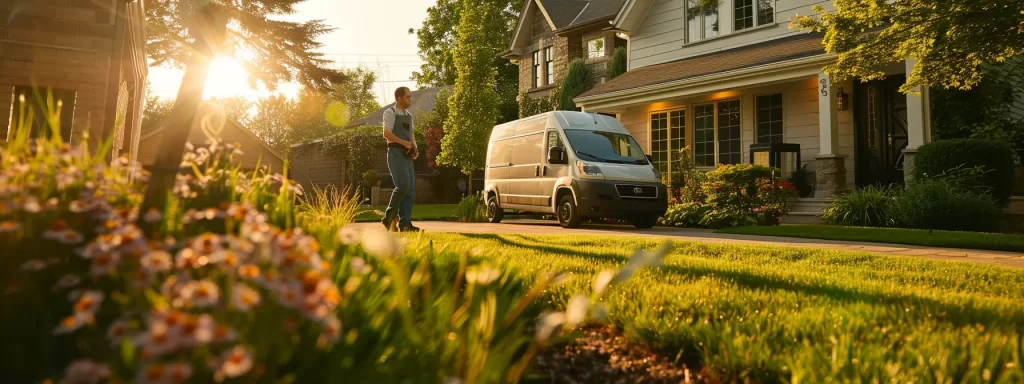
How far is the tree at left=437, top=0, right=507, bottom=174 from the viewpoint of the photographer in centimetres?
2625

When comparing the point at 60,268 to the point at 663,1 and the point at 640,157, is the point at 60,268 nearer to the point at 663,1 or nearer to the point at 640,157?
the point at 640,157

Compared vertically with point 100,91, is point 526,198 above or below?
below

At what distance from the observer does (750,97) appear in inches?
671

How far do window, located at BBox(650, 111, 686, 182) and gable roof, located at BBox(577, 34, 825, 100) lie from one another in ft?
4.10

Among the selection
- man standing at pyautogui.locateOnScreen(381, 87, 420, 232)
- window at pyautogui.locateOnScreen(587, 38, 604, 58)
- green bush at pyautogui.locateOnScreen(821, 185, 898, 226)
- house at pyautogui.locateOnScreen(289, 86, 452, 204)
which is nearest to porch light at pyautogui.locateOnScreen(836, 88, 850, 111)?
green bush at pyautogui.locateOnScreen(821, 185, 898, 226)

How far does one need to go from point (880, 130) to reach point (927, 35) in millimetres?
6054

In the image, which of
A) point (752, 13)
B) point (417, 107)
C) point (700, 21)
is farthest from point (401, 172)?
point (417, 107)

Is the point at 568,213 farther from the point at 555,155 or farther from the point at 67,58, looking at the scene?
the point at 67,58

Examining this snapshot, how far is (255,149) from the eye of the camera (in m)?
29.4

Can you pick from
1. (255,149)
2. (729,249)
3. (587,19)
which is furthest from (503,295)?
(255,149)

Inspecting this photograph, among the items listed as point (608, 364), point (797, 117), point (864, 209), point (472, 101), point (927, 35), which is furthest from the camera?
point (472, 101)

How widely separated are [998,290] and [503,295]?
341cm

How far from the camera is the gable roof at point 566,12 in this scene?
26.7m

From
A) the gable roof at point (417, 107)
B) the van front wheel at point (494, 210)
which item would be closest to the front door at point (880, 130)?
the van front wheel at point (494, 210)
